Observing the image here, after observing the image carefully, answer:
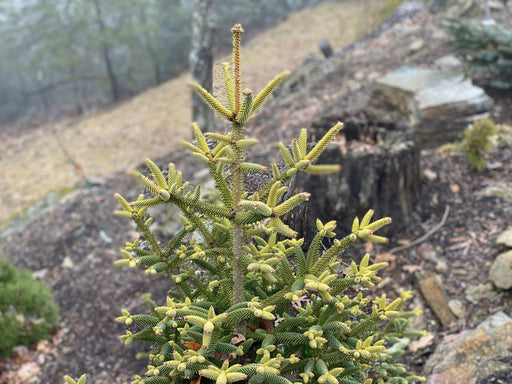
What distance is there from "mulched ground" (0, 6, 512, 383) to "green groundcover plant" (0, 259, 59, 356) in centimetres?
20

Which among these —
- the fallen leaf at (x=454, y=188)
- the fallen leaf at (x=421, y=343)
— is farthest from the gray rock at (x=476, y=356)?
the fallen leaf at (x=454, y=188)

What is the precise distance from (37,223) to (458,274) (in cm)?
672

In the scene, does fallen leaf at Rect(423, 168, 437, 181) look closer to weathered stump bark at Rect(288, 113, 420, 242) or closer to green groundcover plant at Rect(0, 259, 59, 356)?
weathered stump bark at Rect(288, 113, 420, 242)

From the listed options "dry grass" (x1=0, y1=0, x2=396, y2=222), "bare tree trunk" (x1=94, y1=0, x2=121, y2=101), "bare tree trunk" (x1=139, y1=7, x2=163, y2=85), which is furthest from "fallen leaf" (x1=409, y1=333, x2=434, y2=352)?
"bare tree trunk" (x1=94, y1=0, x2=121, y2=101)

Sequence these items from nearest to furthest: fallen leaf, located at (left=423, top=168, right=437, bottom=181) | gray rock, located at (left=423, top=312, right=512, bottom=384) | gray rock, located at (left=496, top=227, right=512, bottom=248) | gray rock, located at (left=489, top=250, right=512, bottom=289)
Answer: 1. gray rock, located at (left=423, top=312, right=512, bottom=384)
2. gray rock, located at (left=489, top=250, right=512, bottom=289)
3. gray rock, located at (left=496, top=227, right=512, bottom=248)
4. fallen leaf, located at (left=423, top=168, right=437, bottom=181)

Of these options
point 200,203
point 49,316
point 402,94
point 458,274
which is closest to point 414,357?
point 458,274

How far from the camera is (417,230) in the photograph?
4.39 m

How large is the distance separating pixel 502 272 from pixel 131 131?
42.6 ft

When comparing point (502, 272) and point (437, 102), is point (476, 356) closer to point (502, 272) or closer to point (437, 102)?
point (502, 272)

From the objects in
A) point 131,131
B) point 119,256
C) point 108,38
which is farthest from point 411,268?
point 108,38

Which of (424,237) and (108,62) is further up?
→ (108,62)

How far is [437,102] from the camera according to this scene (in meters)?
5.55

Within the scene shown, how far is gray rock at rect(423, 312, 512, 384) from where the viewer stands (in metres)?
2.60

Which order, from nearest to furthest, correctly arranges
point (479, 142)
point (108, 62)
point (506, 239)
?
point (506, 239) < point (479, 142) < point (108, 62)
